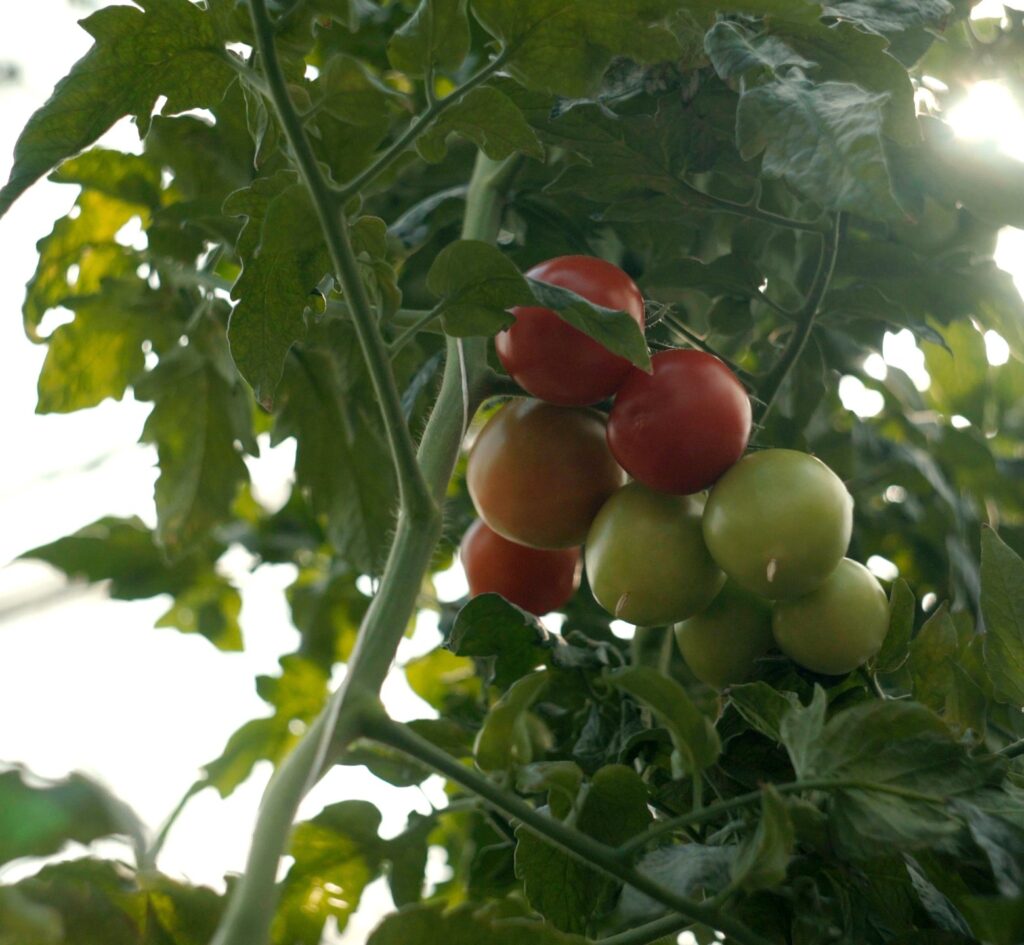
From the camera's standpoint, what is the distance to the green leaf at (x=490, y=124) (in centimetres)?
55

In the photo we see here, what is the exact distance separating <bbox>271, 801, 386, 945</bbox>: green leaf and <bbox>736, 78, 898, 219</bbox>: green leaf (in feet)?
1.42

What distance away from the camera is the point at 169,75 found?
1.81 feet

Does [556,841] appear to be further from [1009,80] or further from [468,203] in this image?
[1009,80]

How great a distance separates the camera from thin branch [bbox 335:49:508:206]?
509 millimetres

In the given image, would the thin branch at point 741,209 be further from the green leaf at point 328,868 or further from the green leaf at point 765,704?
the green leaf at point 328,868

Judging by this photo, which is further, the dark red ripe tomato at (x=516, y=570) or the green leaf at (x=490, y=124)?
the dark red ripe tomato at (x=516, y=570)

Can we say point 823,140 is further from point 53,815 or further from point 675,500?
point 53,815

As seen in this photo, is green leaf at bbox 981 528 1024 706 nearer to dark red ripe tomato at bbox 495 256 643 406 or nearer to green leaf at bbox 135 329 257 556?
dark red ripe tomato at bbox 495 256 643 406

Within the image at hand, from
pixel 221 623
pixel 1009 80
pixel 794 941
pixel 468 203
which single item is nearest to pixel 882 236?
pixel 1009 80

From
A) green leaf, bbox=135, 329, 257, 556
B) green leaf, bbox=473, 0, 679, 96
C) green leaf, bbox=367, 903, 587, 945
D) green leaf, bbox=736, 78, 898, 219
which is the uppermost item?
green leaf, bbox=473, 0, 679, 96

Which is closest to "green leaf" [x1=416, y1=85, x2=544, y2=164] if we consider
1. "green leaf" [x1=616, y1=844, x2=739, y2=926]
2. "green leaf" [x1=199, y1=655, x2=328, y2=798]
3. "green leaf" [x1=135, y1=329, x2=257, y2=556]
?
"green leaf" [x1=616, y1=844, x2=739, y2=926]

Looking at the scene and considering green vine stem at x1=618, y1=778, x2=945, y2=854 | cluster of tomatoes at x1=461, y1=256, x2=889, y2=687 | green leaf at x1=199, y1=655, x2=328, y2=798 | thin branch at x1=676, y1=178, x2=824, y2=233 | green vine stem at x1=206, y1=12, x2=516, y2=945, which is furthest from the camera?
green leaf at x1=199, y1=655, x2=328, y2=798

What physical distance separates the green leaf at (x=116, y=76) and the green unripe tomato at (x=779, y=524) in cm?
34

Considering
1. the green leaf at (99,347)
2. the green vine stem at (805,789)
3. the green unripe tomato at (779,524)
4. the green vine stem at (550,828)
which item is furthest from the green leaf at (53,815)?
the green leaf at (99,347)
